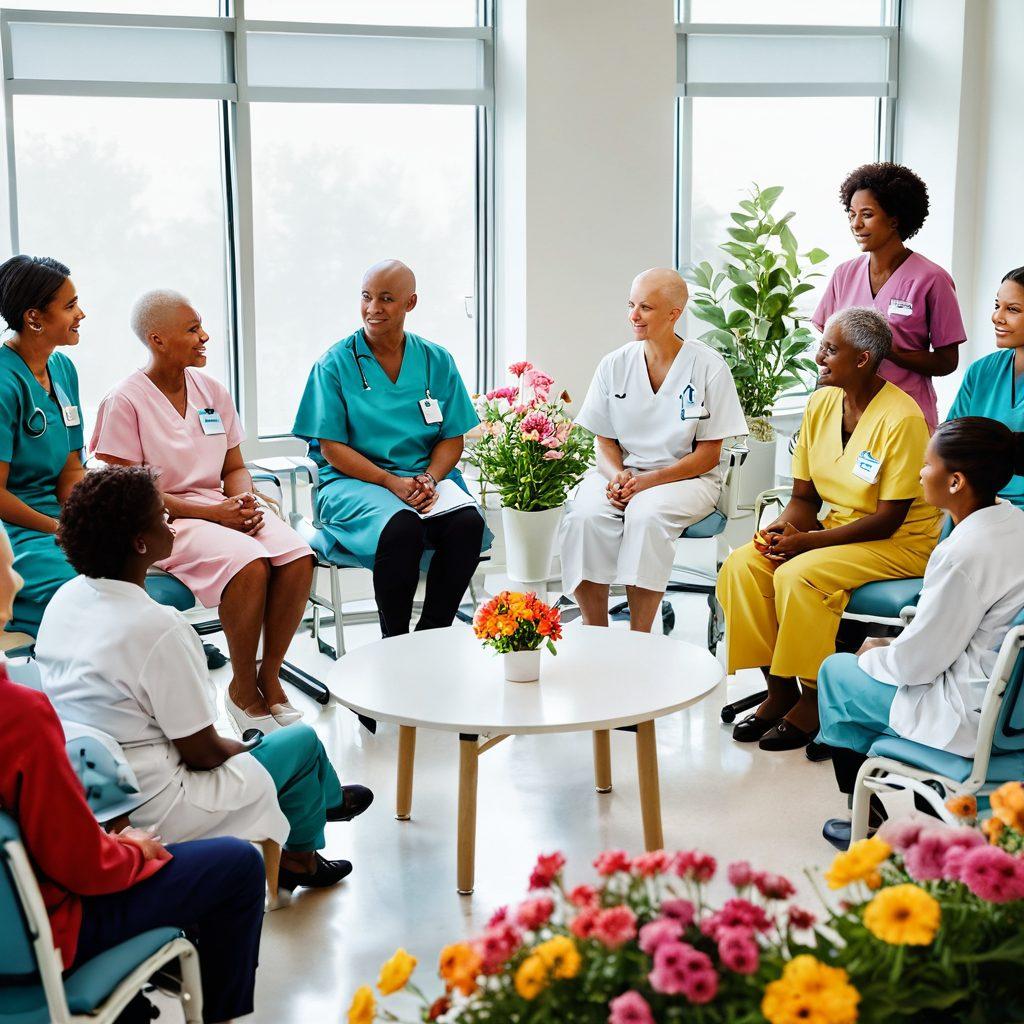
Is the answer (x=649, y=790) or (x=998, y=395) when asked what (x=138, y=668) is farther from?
(x=998, y=395)

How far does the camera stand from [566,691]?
10.7 ft

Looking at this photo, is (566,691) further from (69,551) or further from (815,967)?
(815,967)

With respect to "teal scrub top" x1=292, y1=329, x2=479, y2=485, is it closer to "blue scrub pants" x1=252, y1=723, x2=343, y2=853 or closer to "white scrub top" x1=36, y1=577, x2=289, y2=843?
"blue scrub pants" x1=252, y1=723, x2=343, y2=853

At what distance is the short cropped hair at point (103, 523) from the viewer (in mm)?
2412

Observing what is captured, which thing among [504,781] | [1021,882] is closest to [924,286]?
[504,781]

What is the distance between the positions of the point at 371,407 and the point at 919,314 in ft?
6.86

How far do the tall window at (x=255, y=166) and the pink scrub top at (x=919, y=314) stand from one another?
2.07 metres

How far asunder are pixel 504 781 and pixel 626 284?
2874 mm

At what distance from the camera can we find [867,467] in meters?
4.05

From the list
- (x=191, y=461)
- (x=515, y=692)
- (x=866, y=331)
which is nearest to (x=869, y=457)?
(x=866, y=331)

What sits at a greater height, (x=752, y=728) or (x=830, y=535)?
(x=830, y=535)

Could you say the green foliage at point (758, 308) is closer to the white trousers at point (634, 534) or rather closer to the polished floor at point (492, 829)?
the white trousers at point (634, 534)

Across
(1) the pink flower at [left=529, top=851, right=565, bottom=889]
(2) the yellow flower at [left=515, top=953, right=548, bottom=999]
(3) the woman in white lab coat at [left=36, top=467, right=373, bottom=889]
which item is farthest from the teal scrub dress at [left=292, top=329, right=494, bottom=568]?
(2) the yellow flower at [left=515, top=953, right=548, bottom=999]

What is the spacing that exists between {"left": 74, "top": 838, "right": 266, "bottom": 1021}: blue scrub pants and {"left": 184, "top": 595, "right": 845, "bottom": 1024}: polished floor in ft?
1.10
